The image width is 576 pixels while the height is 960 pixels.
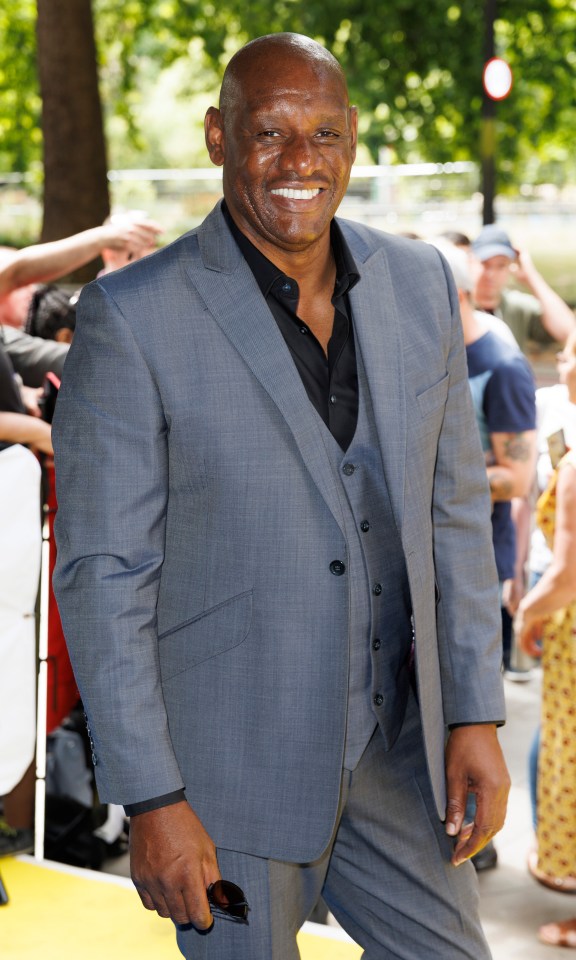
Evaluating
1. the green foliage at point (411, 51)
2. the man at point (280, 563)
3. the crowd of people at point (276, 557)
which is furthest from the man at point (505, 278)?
the green foliage at point (411, 51)

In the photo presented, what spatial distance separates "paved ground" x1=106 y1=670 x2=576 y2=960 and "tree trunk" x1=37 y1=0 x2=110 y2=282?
770 cm

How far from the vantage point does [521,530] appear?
20.2 feet

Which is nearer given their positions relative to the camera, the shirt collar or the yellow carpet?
the shirt collar

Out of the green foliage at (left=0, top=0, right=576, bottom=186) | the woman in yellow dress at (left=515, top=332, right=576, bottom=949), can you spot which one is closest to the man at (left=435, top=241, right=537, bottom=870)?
the woman in yellow dress at (left=515, top=332, right=576, bottom=949)

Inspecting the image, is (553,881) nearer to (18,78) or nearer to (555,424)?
(555,424)

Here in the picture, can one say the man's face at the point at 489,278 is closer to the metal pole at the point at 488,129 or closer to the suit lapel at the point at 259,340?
the metal pole at the point at 488,129

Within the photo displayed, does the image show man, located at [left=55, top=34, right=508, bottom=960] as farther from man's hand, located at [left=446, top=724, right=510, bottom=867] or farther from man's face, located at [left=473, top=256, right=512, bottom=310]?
man's face, located at [left=473, top=256, right=512, bottom=310]

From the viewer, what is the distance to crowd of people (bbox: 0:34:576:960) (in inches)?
80.7

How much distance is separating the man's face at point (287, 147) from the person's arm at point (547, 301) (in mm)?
4409

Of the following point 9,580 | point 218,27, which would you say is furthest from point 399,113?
point 9,580

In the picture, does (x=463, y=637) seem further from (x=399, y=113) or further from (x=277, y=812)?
(x=399, y=113)

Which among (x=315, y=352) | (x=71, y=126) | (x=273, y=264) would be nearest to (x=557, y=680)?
(x=315, y=352)

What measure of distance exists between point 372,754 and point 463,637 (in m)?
0.28

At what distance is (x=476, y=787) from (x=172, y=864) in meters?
0.61
